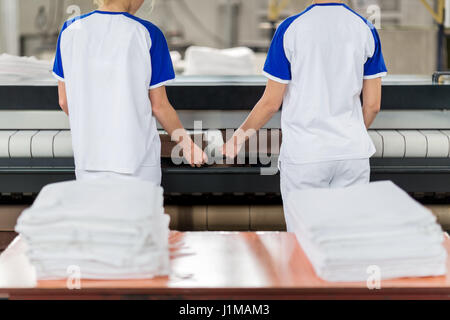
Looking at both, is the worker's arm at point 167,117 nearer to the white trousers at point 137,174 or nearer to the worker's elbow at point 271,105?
the white trousers at point 137,174

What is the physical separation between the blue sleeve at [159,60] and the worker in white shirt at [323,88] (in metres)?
0.32

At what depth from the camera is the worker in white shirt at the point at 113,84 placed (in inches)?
80.7

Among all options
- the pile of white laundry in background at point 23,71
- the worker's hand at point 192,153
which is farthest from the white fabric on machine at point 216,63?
the worker's hand at point 192,153

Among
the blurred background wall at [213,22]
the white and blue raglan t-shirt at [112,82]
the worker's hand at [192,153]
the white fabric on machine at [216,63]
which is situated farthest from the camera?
the blurred background wall at [213,22]

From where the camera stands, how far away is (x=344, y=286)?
1.30 metres

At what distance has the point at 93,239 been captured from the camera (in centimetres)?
129

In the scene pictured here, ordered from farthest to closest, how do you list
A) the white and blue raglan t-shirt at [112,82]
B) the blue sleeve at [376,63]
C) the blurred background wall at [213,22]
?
1. the blurred background wall at [213,22]
2. the blue sleeve at [376,63]
3. the white and blue raglan t-shirt at [112,82]

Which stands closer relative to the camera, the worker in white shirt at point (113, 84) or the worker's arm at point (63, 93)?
the worker in white shirt at point (113, 84)

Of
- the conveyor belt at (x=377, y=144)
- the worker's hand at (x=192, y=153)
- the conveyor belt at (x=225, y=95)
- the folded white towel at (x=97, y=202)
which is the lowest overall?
the conveyor belt at (x=377, y=144)

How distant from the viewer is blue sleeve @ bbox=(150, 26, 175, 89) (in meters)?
2.10

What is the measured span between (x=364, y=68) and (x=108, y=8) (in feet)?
2.92

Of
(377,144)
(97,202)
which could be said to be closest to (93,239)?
(97,202)

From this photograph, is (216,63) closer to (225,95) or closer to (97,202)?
(225,95)
